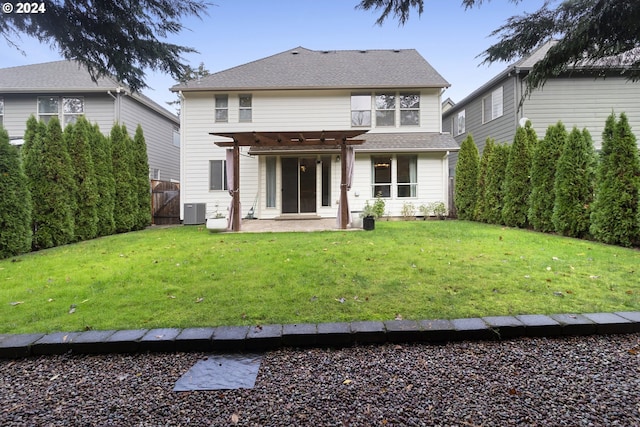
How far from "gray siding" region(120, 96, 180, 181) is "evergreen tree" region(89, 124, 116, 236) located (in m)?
5.56

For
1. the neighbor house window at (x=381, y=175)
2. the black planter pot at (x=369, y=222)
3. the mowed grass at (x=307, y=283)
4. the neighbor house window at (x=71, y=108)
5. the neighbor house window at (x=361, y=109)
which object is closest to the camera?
the mowed grass at (x=307, y=283)

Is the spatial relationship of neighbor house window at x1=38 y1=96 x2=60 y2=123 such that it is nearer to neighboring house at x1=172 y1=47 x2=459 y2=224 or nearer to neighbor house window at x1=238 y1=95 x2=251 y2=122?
neighboring house at x1=172 y1=47 x2=459 y2=224

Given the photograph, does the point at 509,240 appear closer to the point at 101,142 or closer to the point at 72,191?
the point at 72,191

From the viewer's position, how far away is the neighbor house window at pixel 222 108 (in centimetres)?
1302

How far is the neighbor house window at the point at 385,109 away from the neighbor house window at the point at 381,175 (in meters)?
1.49

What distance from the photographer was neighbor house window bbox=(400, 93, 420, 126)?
1310 cm

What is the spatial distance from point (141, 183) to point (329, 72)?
27.3 feet

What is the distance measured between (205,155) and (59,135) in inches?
212

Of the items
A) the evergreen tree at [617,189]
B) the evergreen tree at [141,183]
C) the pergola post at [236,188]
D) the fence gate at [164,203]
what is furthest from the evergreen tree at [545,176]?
the fence gate at [164,203]

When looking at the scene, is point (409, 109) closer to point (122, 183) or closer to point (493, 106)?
point (493, 106)

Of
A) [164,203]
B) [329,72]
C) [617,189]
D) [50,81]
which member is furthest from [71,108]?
[617,189]

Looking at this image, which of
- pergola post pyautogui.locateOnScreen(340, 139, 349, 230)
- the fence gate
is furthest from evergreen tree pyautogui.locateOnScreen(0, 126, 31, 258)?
pergola post pyautogui.locateOnScreen(340, 139, 349, 230)

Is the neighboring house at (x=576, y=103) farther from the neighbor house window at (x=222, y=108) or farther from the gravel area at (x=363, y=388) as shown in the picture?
the gravel area at (x=363, y=388)

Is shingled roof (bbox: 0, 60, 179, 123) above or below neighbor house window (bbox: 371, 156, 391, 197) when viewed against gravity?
above
